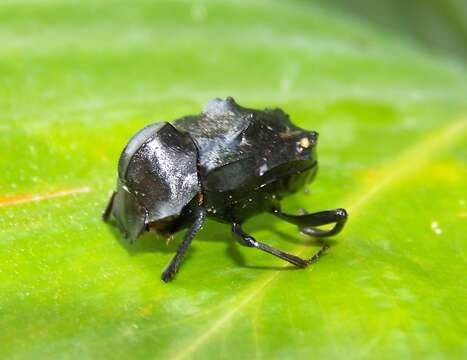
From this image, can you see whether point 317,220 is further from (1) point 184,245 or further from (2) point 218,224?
(1) point 184,245

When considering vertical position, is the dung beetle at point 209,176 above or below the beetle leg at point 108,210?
above

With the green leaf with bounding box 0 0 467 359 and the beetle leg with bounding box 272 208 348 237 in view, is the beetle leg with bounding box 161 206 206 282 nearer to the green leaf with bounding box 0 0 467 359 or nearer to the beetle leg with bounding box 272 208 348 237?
the green leaf with bounding box 0 0 467 359

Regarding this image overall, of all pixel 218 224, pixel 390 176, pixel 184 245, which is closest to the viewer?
pixel 184 245

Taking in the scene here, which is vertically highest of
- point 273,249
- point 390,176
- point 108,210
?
point 390,176

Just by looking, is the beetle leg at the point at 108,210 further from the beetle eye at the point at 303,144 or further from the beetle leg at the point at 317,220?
the beetle eye at the point at 303,144

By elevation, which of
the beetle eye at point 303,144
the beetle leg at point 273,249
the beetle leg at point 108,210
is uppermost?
the beetle eye at point 303,144

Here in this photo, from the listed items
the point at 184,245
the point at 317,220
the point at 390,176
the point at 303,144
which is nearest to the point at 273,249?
the point at 317,220

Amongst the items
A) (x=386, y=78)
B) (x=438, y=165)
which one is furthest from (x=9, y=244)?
(x=386, y=78)

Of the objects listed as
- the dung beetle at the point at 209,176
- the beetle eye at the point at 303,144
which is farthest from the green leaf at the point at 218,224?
the beetle eye at the point at 303,144

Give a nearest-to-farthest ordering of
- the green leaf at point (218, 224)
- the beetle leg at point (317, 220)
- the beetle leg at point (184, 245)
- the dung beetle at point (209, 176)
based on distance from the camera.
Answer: the green leaf at point (218, 224) < the beetle leg at point (184, 245) < the dung beetle at point (209, 176) < the beetle leg at point (317, 220)
